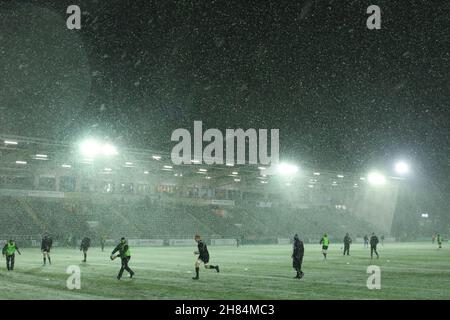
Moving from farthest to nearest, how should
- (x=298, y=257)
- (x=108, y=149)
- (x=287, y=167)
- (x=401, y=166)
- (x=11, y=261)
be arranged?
(x=401, y=166)
(x=287, y=167)
(x=108, y=149)
(x=11, y=261)
(x=298, y=257)

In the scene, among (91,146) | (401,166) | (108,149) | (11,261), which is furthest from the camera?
(401,166)

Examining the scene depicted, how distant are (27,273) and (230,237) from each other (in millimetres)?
49577

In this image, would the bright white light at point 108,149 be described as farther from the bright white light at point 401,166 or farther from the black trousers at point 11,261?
the bright white light at point 401,166

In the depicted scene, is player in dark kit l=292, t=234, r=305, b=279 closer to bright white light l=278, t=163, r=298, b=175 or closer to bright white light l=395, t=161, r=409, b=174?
bright white light l=278, t=163, r=298, b=175

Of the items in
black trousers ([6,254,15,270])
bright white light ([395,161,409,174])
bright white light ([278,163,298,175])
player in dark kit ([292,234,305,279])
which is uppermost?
bright white light ([395,161,409,174])

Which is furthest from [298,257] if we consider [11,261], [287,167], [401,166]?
[401,166]

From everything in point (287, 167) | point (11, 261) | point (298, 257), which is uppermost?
point (287, 167)

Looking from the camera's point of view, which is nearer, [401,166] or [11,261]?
[11,261]

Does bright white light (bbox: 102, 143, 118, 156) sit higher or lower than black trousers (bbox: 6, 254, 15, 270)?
higher

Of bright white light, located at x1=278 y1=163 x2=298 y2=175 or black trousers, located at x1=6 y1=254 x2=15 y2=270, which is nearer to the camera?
black trousers, located at x1=6 y1=254 x2=15 y2=270

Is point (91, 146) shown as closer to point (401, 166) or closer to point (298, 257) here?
point (298, 257)

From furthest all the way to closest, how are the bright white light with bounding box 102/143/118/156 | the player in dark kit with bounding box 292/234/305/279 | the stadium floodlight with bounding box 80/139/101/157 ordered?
the bright white light with bounding box 102/143/118/156 < the stadium floodlight with bounding box 80/139/101/157 < the player in dark kit with bounding box 292/234/305/279

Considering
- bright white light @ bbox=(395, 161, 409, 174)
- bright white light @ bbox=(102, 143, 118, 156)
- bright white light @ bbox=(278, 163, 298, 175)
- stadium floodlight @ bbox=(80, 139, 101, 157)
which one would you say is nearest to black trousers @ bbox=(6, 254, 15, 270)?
stadium floodlight @ bbox=(80, 139, 101, 157)

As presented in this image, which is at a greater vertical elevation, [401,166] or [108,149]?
[401,166]
